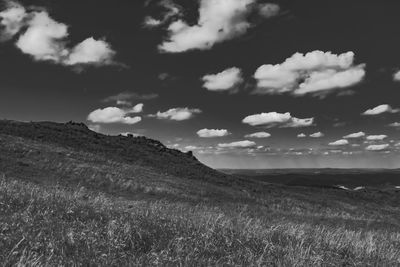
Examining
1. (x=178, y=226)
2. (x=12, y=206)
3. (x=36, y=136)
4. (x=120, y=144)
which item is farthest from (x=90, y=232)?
(x=120, y=144)

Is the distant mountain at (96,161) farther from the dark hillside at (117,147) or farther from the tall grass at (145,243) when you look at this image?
the tall grass at (145,243)

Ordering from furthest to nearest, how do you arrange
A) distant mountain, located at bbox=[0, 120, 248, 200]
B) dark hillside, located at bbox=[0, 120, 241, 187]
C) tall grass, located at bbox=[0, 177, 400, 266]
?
dark hillside, located at bbox=[0, 120, 241, 187], distant mountain, located at bbox=[0, 120, 248, 200], tall grass, located at bbox=[0, 177, 400, 266]

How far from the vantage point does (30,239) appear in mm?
5914

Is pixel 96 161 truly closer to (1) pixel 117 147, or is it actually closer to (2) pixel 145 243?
(1) pixel 117 147

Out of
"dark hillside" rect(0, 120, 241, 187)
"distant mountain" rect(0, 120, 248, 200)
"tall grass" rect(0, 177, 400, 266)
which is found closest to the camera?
"tall grass" rect(0, 177, 400, 266)

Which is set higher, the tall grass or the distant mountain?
the distant mountain

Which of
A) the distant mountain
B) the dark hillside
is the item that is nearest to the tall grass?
the distant mountain

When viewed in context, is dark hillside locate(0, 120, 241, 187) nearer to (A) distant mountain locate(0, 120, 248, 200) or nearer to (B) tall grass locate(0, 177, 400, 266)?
(A) distant mountain locate(0, 120, 248, 200)

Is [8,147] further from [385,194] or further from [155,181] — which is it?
[385,194]

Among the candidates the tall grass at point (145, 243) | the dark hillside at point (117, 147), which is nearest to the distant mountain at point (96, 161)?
the dark hillside at point (117, 147)

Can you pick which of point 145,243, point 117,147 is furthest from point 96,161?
point 145,243

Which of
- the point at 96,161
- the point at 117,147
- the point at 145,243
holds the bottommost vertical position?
the point at 145,243

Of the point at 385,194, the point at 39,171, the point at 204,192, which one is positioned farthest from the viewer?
the point at 385,194

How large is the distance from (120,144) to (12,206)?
69405 mm
